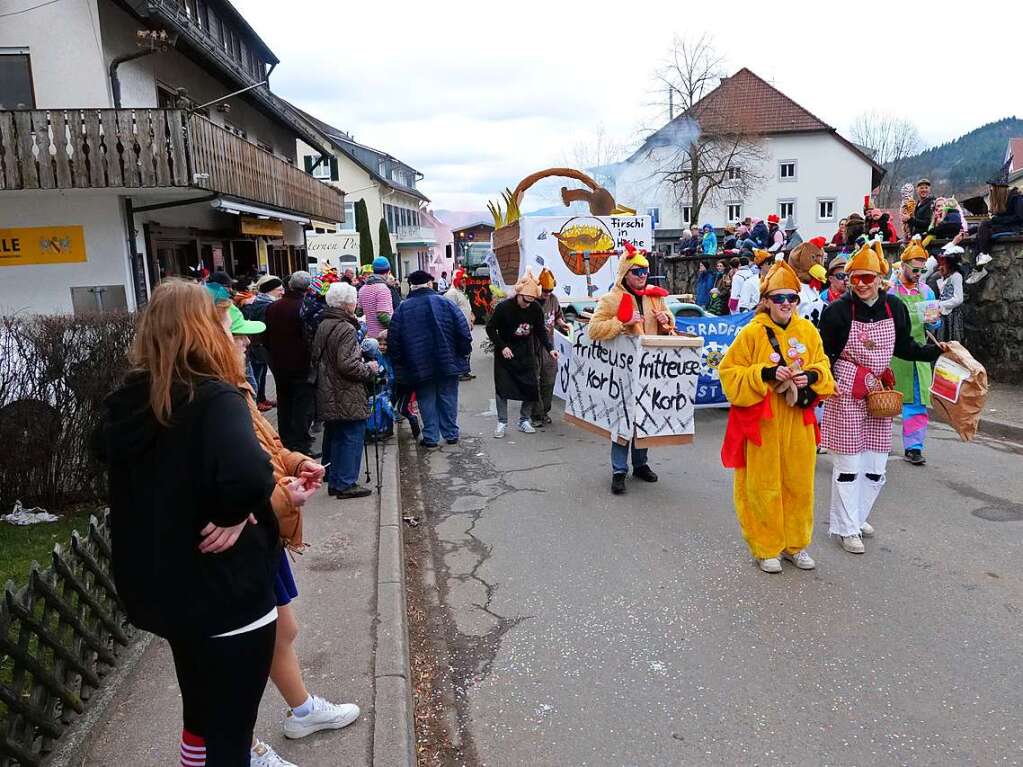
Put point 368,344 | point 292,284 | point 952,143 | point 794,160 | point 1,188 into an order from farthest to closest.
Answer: point 952,143 < point 794,160 < point 1,188 < point 292,284 < point 368,344

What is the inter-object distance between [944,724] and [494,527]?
3442 millimetres

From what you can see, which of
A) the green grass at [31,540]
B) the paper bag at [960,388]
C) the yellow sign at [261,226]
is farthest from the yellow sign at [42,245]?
the paper bag at [960,388]

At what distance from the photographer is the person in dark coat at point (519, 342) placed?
8.67 m

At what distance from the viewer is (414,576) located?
5.20 metres

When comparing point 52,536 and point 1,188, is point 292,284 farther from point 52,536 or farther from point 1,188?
point 1,188

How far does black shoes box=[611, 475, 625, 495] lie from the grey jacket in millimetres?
2243

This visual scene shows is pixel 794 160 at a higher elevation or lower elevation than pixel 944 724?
higher

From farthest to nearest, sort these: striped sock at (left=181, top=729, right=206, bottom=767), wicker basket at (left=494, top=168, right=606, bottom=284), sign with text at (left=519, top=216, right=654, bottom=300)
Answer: wicker basket at (left=494, top=168, right=606, bottom=284)
sign with text at (left=519, top=216, right=654, bottom=300)
striped sock at (left=181, top=729, right=206, bottom=767)

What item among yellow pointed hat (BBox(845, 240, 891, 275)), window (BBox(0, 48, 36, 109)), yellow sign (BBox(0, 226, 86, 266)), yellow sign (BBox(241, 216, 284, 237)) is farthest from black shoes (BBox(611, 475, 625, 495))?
yellow sign (BBox(241, 216, 284, 237))

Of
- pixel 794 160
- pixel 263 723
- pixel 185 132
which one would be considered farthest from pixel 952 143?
pixel 263 723

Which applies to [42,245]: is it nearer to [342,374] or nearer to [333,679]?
[342,374]

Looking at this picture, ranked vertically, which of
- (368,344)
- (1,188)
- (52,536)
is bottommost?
(52,536)

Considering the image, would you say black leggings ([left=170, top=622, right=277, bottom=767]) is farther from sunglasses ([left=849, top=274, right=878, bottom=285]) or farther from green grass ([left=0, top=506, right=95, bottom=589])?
sunglasses ([left=849, top=274, right=878, bottom=285])

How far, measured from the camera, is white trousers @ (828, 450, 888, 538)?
16.7 ft
